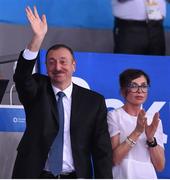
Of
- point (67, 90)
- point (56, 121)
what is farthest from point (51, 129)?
point (67, 90)

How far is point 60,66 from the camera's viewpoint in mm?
2852

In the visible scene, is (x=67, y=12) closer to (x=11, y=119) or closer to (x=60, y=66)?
(x=11, y=119)

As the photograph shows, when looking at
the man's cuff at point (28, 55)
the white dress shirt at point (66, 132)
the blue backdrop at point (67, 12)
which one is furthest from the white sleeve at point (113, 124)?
the blue backdrop at point (67, 12)

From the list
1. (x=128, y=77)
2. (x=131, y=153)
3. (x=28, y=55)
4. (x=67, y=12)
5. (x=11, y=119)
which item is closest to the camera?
(x=28, y=55)

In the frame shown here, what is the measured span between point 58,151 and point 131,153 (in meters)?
0.45

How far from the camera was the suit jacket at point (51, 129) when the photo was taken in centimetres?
276

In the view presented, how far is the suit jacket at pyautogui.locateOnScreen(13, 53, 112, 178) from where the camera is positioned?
276 centimetres

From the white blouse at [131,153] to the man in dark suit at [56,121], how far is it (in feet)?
0.52

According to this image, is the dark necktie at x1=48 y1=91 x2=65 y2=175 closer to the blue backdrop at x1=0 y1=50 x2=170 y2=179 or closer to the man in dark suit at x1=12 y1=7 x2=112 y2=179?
the man in dark suit at x1=12 y1=7 x2=112 y2=179

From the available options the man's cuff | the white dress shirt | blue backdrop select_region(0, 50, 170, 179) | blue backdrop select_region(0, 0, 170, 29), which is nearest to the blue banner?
blue backdrop select_region(0, 50, 170, 179)

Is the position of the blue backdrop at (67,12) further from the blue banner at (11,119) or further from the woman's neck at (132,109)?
the woman's neck at (132,109)

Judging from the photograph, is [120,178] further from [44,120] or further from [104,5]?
[104,5]

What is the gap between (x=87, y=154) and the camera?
2.84m

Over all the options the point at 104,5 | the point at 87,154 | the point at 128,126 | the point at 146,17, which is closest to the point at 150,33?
the point at 146,17
